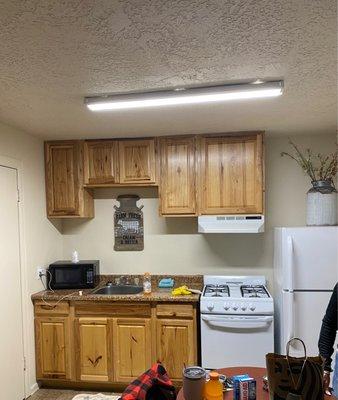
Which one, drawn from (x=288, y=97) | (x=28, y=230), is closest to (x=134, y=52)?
(x=288, y=97)

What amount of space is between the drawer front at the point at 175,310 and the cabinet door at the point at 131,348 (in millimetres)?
162

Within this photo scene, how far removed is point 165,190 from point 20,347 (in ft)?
6.52

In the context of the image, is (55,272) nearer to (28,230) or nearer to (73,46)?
(28,230)

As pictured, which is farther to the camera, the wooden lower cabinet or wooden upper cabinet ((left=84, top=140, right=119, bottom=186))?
wooden upper cabinet ((left=84, top=140, right=119, bottom=186))

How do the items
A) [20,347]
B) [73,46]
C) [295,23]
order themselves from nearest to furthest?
[295,23]
[73,46]
[20,347]

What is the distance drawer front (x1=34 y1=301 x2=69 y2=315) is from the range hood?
153cm

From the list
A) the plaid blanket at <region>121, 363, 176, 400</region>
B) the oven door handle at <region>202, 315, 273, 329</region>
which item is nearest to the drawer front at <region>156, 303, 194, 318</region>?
the oven door handle at <region>202, 315, 273, 329</region>

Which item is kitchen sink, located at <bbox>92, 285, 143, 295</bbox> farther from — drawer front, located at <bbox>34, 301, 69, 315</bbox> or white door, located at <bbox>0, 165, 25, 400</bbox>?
white door, located at <bbox>0, 165, 25, 400</bbox>

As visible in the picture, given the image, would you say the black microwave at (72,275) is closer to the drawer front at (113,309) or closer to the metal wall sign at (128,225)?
the drawer front at (113,309)

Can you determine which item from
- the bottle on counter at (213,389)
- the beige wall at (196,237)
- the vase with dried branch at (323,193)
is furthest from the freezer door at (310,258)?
the bottle on counter at (213,389)

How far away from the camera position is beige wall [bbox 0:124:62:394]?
3.01 metres

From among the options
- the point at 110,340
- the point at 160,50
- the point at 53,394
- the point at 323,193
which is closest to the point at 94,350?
the point at 110,340

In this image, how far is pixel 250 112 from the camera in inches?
103

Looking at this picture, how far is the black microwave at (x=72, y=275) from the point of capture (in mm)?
3447
